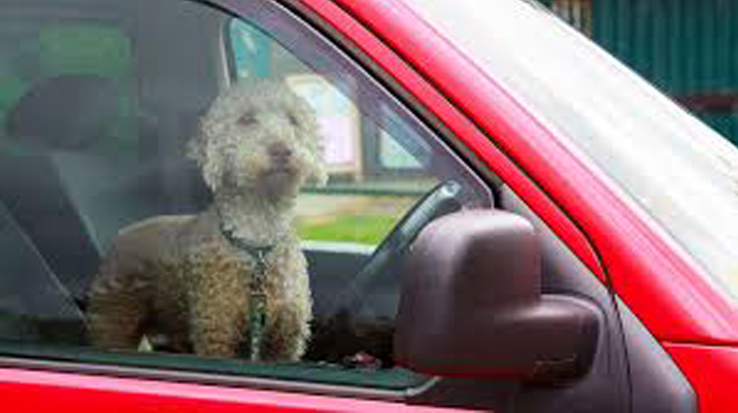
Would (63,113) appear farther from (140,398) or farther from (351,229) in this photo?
(140,398)

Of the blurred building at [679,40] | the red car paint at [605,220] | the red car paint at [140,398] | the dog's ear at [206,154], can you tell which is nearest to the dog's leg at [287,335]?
the red car paint at [140,398]

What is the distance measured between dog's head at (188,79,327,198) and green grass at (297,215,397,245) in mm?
79

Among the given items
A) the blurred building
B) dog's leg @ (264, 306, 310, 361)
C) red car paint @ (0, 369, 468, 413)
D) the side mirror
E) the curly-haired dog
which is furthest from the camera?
the blurred building

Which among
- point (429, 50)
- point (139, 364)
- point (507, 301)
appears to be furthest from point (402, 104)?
point (139, 364)

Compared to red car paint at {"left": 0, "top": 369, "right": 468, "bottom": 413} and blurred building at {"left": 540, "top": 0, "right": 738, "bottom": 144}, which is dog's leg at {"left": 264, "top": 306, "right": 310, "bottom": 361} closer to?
red car paint at {"left": 0, "top": 369, "right": 468, "bottom": 413}

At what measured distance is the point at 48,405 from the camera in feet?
8.22

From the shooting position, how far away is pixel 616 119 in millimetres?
2691

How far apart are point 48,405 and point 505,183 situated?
748mm

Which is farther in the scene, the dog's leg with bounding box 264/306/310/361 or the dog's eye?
the dog's eye

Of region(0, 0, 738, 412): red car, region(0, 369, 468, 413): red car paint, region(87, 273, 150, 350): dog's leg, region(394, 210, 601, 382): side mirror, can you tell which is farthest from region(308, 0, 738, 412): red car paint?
region(87, 273, 150, 350): dog's leg

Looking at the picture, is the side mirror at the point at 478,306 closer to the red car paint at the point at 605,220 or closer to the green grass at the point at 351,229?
the red car paint at the point at 605,220

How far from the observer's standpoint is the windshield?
2459 mm

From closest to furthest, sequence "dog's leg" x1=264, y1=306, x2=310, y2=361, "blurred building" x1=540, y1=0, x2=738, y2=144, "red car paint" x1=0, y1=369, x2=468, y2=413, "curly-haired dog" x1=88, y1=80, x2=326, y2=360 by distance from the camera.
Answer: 1. "red car paint" x1=0, y1=369, x2=468, y2=413
2. "dog's leg" x1=264, y1=306, x2=310, y2=361
3. "curly-haired dog" x1=88, y1=80, x2=326, y2=360
4. "blurred building" x1=540, y1=0, x2=738, y2=144

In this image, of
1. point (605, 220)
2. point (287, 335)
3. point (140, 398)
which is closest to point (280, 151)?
point (287, 335)
